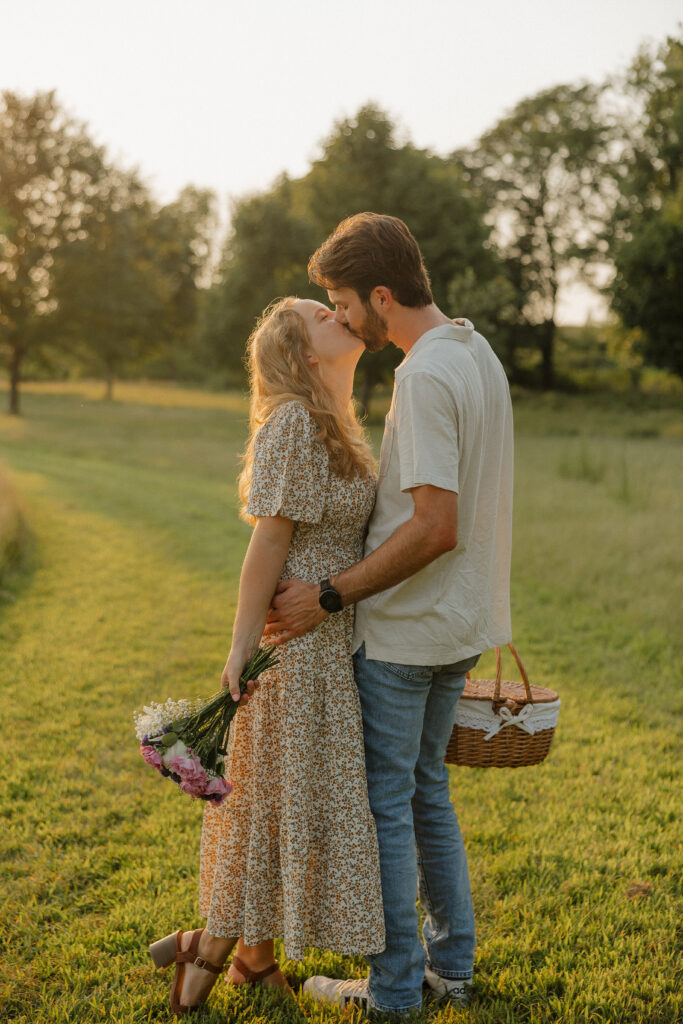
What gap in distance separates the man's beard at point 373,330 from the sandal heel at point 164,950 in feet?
7.00

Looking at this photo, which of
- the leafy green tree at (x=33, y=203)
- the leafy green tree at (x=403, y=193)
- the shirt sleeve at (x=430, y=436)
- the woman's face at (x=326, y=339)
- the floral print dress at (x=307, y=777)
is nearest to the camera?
the shirt sleeve at (x=430, y=436)

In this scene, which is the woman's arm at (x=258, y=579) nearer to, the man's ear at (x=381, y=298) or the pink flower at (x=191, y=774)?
the pink flower at (x=191, y=774)

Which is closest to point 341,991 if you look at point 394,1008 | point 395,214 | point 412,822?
point 394,1008

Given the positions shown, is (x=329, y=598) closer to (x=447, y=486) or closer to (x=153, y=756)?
(x=447, y=486)

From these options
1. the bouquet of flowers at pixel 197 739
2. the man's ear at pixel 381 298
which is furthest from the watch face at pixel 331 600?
the man's ear at pixel 381 298

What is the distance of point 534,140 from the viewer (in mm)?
42281

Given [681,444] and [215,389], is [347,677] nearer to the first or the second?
[681,444]

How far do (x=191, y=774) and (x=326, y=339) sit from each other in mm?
1420

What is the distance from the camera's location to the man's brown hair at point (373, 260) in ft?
8.39

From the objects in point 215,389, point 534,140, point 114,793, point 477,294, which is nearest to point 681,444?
point 477,294

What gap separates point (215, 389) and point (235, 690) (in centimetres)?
5643

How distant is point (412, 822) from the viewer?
9.13 feet

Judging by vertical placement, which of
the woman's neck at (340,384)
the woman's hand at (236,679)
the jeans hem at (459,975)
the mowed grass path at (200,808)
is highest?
the woman's neck at (340,384)

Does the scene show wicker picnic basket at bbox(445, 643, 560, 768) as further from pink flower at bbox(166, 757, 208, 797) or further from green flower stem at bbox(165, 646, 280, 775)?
pink flower at bbox(166, 757, 208, 797)
